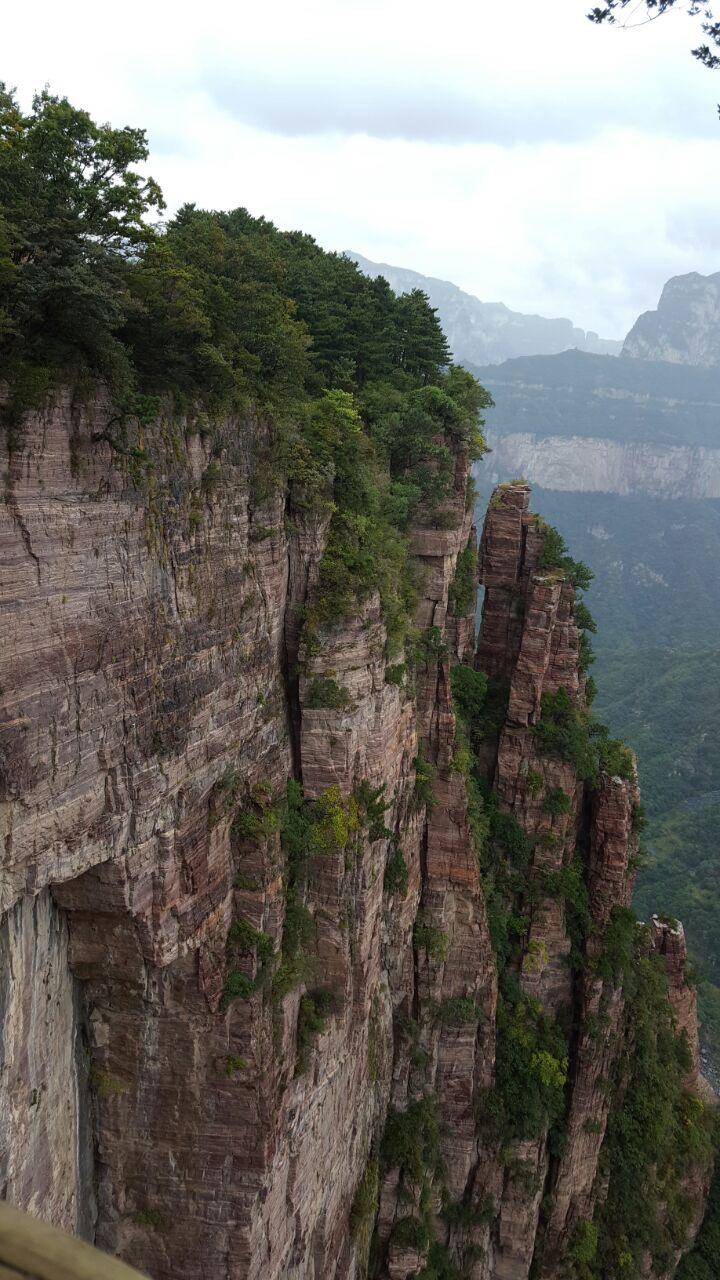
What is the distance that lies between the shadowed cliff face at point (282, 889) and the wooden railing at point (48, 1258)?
11.0m

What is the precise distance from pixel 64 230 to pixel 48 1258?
1387 centimetres

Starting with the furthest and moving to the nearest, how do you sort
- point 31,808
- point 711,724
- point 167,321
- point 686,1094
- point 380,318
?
1. point 711,724
2. point 686,1094
3. point 380,318
4. point 167,321
5. point 31,808

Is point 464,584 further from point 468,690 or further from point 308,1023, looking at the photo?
point 308,1023

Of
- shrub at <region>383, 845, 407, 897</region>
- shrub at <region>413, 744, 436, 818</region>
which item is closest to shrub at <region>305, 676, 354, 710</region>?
shrub at <region>383, 845, 407, 897</region>

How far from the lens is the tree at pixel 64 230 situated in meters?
12.3

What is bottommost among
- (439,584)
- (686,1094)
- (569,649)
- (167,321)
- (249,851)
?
(686,1094)

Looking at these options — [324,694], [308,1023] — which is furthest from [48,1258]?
[308,1023]

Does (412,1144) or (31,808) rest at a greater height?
(31,808)

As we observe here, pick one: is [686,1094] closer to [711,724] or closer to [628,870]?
[628,870]

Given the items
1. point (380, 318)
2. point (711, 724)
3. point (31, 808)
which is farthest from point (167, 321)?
point (711, 724)

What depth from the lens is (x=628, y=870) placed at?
118ft

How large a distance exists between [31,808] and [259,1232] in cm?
1440

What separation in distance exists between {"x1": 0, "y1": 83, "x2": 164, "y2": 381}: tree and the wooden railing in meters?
12.1

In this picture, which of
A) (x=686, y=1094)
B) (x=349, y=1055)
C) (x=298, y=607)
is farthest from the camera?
(x=686, y=1094)
